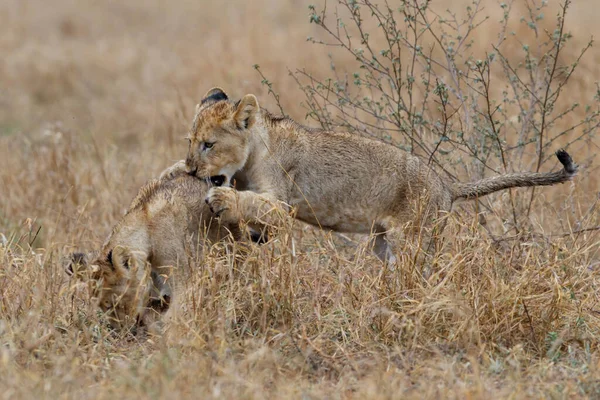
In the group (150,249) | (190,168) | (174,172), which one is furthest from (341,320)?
(174,172)

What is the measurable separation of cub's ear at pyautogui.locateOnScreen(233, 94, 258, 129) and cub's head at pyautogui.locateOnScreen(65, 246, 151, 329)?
3.88 feet

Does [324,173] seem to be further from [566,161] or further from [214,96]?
[566,161]

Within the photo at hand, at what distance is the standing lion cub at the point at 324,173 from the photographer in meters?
6.25

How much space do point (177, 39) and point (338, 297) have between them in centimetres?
1321

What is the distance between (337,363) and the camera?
518 cm

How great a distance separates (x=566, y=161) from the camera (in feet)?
19.6

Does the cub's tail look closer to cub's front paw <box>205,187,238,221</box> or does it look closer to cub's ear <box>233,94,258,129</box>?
cub's ear <box>233,94,258,129</box>

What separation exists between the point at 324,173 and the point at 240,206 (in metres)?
0.78

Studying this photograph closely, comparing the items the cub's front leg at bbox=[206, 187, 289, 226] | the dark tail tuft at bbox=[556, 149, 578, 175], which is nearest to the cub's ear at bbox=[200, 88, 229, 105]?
the cub's front leg at bbox=[206, 187, 289, 226]

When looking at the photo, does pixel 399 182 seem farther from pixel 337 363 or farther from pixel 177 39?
pixel 177 39

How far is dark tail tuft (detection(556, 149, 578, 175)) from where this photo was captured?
5918 millimetres

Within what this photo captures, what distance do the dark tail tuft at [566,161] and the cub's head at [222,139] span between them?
1.85 m

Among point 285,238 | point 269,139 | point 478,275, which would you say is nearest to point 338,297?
point 285,238

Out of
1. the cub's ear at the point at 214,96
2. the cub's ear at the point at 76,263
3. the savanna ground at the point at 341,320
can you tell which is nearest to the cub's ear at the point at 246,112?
the cub's ear at the point at 214,96
